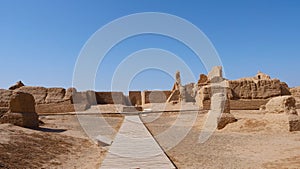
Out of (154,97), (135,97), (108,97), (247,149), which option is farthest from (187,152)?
(135,97)

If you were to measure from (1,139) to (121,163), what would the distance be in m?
3.16

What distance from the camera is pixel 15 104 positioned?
9641 mm

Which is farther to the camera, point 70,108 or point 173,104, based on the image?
point 173,104

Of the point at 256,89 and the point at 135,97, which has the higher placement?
the point at 256,89

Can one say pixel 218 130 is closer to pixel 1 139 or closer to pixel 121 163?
pixel 121 163

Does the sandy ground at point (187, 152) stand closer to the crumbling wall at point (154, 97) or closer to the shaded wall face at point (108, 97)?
the shaded wall face at point (108, 97)

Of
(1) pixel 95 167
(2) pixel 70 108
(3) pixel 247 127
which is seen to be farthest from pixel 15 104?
(2) pixel 70 108

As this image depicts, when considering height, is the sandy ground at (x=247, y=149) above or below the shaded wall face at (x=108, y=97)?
below

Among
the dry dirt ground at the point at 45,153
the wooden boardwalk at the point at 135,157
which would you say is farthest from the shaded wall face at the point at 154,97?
the wooden boardwalk at the point at 135,157

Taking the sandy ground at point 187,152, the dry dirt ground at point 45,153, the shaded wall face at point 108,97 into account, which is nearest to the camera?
the dry dirt ground at point 45,153

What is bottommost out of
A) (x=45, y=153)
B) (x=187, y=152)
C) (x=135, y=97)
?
(x=187, y=152)

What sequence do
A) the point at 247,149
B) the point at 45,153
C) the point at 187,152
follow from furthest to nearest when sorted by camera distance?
1. the point at 247,149
2. the point at 187,152
3. the point at 45,153

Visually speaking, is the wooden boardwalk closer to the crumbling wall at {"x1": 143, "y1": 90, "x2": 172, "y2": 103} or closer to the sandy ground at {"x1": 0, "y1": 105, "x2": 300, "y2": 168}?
the sandy ground at {"x1": 0, "y1": 105, "x2": 300, "y2": 168}

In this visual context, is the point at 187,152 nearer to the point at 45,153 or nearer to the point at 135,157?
the point at 135,157
